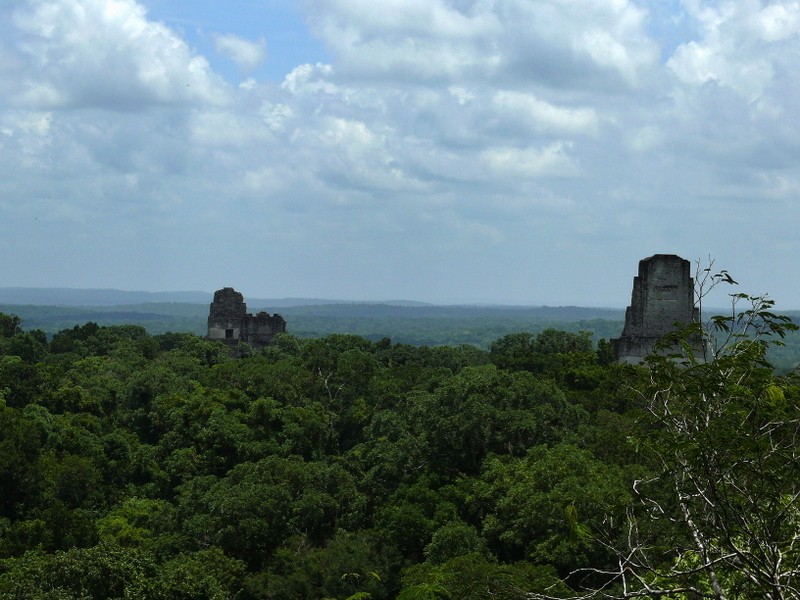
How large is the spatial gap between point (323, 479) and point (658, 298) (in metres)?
14.8

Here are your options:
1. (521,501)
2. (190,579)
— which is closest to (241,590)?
(190,579)

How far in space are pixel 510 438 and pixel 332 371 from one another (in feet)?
51.5

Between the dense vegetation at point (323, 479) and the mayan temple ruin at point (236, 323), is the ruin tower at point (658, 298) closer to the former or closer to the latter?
the dense vegetation at point (323, 479)

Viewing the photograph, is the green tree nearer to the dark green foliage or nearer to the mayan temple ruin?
the dark green foliage

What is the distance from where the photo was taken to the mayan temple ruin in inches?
2687

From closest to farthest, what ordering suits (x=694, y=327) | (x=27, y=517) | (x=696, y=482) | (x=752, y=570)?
(x=752, y=570) → (x=696, y=482) → (x=694, y=327) → (x=27, y=517)

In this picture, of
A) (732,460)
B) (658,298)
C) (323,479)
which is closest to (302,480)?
(323,479)

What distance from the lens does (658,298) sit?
124 feet

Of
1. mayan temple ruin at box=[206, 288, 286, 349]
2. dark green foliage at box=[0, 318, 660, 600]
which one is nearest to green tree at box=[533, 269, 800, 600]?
dark green foliage at box=[0, 318, 660, 600]

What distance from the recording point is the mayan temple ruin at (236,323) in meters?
68.2

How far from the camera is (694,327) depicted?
10.9m

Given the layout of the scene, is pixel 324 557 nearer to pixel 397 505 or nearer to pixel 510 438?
pixel 397 505

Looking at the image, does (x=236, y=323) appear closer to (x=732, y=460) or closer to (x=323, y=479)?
(x=323, y=479)

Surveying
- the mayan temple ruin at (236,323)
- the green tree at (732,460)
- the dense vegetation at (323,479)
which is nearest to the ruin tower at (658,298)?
the dense vegetation at (323,479)
